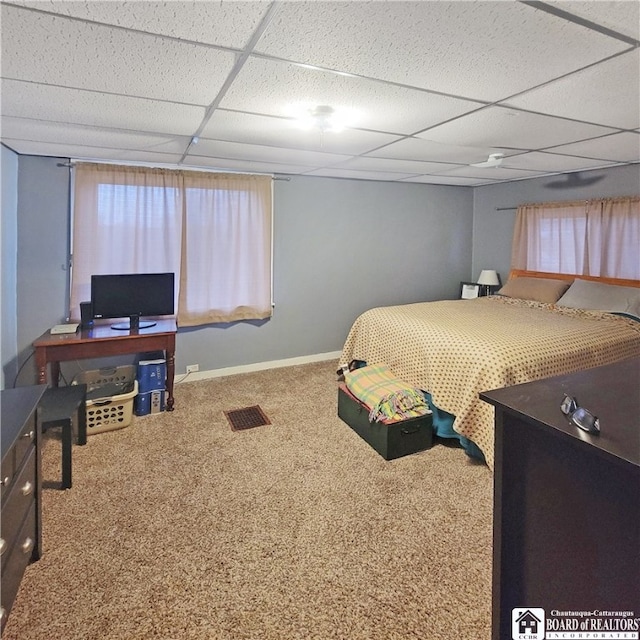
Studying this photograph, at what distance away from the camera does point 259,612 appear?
1.50 meters

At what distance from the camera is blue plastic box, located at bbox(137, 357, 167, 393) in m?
3.21

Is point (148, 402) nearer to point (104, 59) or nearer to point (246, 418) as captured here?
point (246, 418)

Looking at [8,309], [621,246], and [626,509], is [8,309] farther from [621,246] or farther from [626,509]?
[621,246]

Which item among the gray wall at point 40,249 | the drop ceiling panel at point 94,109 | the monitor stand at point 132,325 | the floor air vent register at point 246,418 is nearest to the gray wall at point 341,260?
the monitor stand at point 132,325

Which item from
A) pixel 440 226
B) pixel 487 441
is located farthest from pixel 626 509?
pixel 440 226

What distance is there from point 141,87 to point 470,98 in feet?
5.16

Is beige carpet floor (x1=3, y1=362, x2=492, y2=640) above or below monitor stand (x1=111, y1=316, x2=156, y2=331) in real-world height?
below

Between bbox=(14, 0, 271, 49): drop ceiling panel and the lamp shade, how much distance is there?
431 cm

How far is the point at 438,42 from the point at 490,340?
1.86 m

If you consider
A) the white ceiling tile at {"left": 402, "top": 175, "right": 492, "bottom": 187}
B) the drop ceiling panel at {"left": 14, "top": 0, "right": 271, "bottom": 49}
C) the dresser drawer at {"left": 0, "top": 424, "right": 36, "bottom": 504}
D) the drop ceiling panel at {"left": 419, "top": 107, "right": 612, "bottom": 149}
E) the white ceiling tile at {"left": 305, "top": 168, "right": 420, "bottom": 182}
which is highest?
the white ceiling tile at {"left": 402, "top": 175, "right": 492, "bottom": 187}

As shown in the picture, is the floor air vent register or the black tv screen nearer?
the floor air vent register

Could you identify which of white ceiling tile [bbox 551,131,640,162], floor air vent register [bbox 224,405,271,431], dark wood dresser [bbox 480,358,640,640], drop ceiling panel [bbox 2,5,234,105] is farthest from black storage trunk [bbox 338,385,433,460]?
white ceiling tile [bbox 551,131,640,162]

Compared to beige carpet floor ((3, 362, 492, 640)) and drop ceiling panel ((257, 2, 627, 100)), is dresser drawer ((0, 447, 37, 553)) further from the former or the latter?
drop ceiling panel ((257, 2, 627, 100))

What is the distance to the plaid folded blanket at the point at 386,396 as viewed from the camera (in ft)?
8.61
